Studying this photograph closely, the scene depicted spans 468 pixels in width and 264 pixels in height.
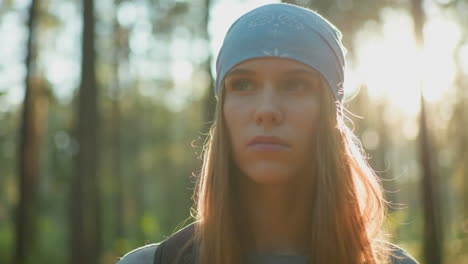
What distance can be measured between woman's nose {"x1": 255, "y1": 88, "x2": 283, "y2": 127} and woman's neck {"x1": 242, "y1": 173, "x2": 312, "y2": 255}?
369 millimetres

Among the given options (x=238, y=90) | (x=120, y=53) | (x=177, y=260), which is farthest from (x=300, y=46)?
(x=120, y=53)

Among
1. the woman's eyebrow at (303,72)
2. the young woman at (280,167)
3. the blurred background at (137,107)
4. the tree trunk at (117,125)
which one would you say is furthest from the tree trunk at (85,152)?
the woman's eyebrow at (303,72)

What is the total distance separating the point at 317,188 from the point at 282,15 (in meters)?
0.93

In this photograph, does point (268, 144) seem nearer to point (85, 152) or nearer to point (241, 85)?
point (241, 85)

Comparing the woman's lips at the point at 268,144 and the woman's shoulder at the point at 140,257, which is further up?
the woman's lips at the point at 268,144

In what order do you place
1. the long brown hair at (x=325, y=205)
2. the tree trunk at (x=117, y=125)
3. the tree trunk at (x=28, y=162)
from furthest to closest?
the tree trunk at (x=117, y=125)
the tree trunk at (x=28, y=162)
the long brown hair at (x=325, y=205)

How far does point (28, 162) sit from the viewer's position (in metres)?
15.0

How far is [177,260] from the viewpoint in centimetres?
243

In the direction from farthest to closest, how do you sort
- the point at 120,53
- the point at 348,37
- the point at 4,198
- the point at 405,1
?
the point at 4,198, the point at 120,53, the point at 348,37, the point at 405,1

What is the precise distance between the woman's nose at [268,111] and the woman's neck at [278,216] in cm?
37

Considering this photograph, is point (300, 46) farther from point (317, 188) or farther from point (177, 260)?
point (177, 260)

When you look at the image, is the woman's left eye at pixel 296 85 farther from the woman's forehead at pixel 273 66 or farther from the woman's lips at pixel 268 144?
the woman's lips at pixel 268 144

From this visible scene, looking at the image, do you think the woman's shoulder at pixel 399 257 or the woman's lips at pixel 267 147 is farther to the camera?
Answer: the woman's shoulder at pixel 399 257

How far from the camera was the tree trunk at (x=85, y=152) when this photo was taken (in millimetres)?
11242
